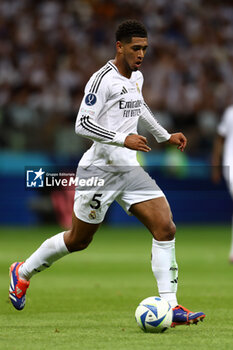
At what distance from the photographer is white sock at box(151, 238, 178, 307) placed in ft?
20.8

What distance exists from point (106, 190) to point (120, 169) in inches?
8.0

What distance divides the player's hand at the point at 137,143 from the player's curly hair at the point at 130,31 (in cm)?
91

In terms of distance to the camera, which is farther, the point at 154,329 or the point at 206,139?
the point at 206,139

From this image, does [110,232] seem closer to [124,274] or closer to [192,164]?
[192,164]

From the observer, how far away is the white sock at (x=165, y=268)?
6.33 metres

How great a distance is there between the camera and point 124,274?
1039 cm

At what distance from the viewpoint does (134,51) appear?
21.2ft

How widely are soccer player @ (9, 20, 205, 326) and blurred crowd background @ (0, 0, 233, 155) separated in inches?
399

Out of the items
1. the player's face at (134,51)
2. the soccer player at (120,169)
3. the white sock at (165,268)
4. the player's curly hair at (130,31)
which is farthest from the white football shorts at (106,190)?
the player's curly hair at (130,31)

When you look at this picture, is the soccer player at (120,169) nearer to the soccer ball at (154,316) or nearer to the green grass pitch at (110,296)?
the soccer ball at (154,316)

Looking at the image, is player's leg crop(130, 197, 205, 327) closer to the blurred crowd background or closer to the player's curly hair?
the player's curly hair

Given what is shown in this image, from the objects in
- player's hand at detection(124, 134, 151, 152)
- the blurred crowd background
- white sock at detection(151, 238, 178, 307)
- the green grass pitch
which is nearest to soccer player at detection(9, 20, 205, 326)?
white sock at detection(151, 238, 178, 307)

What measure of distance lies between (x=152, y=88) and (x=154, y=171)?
→ 2.08m

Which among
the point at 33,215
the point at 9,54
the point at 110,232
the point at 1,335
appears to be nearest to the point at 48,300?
the point at 1,335
